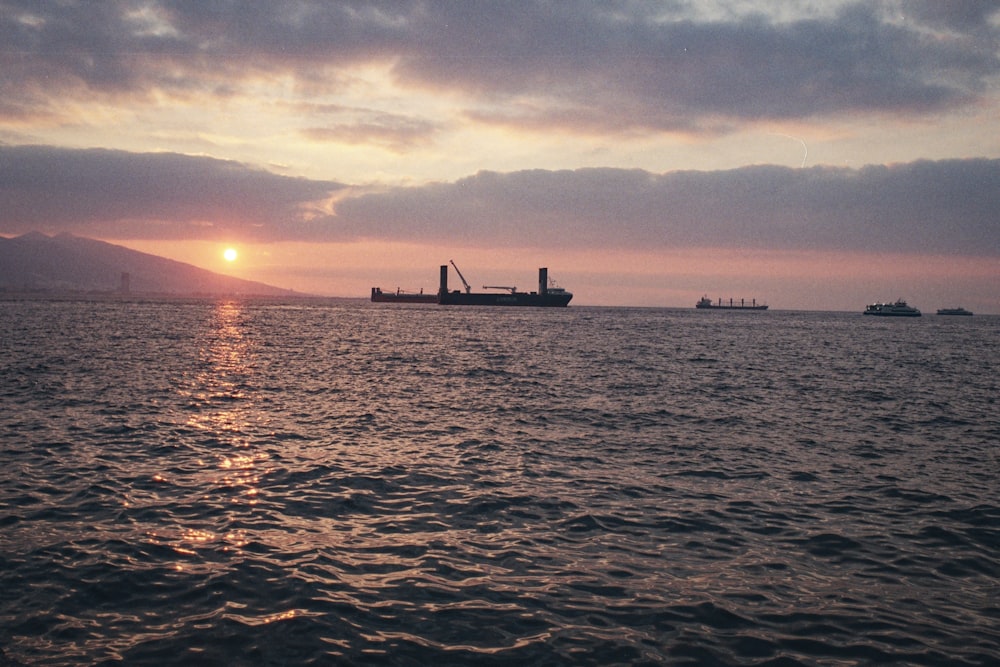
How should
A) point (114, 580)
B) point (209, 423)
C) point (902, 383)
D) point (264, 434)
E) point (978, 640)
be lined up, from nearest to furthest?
point (978, 640)
point (114, 580)
point (264, 434)
point (209, 423)
point (902, 383)

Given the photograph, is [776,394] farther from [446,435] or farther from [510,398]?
[446,435]

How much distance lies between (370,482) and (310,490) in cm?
145

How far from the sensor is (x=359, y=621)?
28.6 ft

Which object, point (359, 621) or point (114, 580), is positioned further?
point (114, 580)

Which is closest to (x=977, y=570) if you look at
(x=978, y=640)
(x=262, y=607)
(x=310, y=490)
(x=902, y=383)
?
(x=978, y=640)

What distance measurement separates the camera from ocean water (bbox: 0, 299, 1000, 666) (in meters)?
8.37

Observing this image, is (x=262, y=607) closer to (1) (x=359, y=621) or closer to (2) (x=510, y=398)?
(1) (x=359, y=621)

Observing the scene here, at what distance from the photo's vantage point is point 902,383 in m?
42.6

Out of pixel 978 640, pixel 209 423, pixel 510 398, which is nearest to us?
pixel 978 640

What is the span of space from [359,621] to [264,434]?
14346 millimetres

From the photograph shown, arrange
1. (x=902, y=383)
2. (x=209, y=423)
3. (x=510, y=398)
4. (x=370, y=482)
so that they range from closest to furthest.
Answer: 1. (x=370, y=482)
2. (x=209, y=423)
3. (x=510, y=398)
4. (x=902, y=383)

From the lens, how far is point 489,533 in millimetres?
12391

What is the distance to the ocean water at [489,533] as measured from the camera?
8367 mm

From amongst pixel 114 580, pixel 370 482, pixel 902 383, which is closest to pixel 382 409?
pixel 370 482
